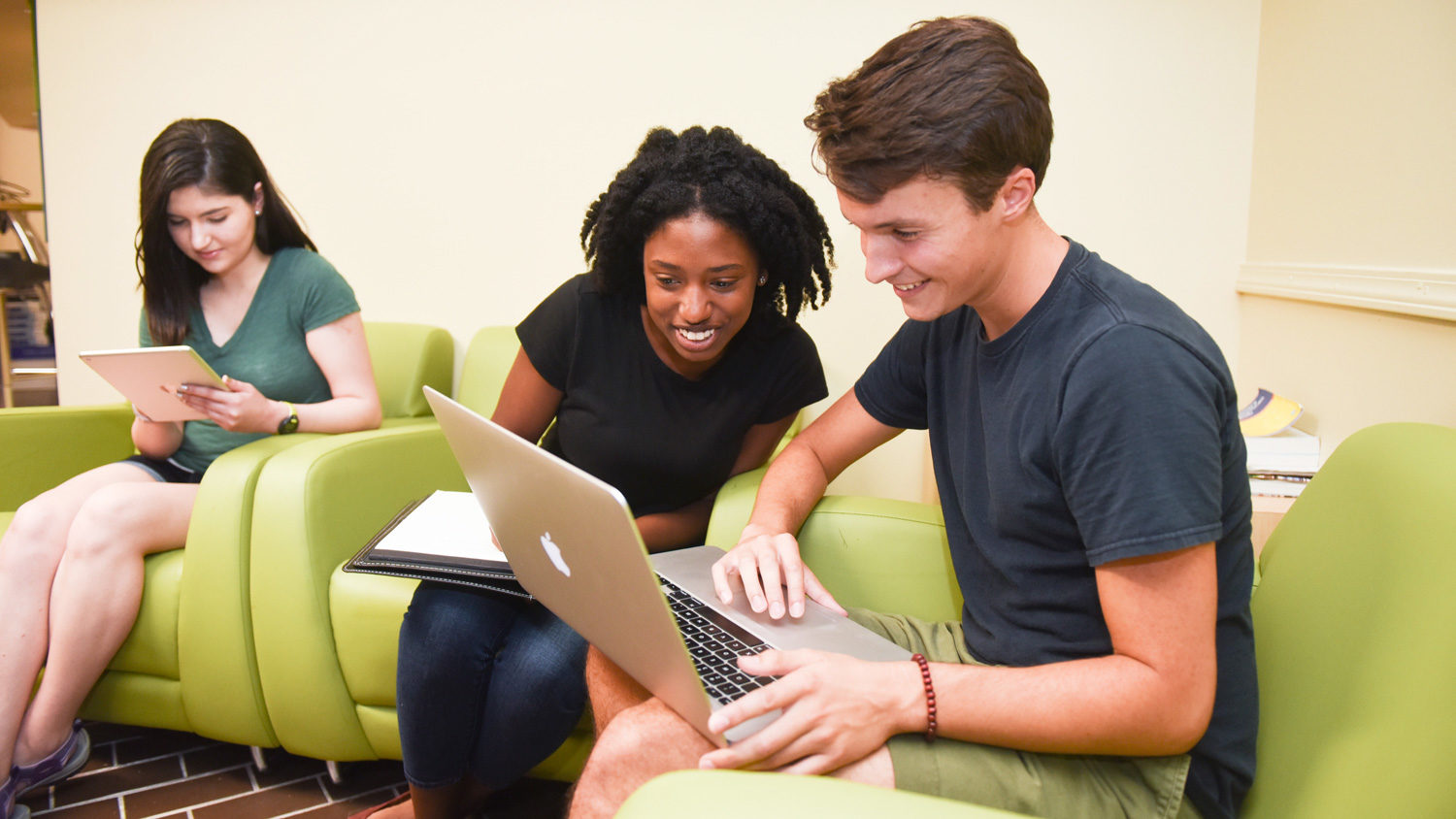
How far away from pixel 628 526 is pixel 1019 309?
1.59 feet

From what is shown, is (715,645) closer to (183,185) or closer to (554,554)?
(554,554)

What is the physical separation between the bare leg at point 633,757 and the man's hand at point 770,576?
0.19 metres

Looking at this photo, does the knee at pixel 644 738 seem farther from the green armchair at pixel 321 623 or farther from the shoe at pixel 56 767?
the shoe at pixel 56 767

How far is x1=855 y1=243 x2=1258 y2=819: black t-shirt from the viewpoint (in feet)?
2.21

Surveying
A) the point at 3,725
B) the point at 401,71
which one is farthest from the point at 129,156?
the point at 3,725

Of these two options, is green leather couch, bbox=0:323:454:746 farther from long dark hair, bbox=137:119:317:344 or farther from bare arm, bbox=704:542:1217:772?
bare arm, bbox=704:542:1217:772

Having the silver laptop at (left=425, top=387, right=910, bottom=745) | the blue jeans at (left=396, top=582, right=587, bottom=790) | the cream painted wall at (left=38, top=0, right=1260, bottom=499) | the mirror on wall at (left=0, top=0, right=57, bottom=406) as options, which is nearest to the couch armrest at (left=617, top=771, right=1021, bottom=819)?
the silver laptop at (left=425, top=387, right=910, bottom=745)

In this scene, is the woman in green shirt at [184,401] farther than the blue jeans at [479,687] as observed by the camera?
Yes

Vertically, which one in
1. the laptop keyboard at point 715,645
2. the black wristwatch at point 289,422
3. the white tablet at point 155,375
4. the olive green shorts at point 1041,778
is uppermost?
the white tablet at point 155,375

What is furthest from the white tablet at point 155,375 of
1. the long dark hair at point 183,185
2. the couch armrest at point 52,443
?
the couch armrest at point 52,443

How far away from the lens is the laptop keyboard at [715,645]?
30.3 inches

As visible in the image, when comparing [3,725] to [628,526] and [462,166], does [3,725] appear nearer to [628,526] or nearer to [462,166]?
[628,526]

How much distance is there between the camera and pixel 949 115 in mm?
766

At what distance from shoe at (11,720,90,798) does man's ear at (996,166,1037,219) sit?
5.39 feet
